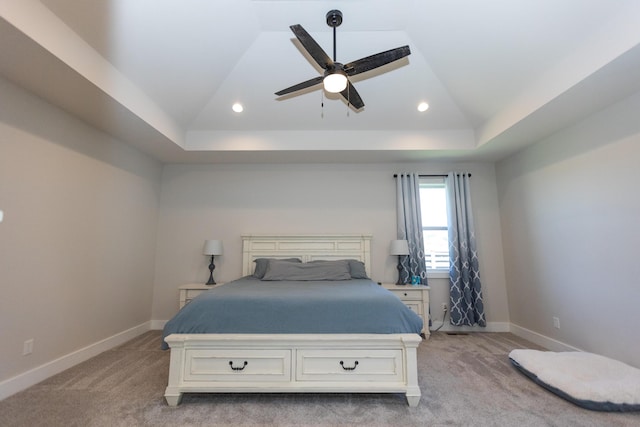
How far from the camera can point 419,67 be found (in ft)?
10.6

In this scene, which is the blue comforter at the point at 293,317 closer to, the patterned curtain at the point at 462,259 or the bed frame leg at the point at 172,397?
the bed frame leg at the point at 172,397

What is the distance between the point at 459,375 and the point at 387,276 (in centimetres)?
178

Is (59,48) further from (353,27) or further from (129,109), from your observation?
(353,27)

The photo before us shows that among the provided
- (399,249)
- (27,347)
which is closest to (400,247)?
(399,249)

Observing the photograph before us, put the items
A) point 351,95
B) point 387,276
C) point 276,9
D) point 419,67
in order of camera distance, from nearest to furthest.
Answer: point 351,95, point 276,9, point 419,67, point 387,276

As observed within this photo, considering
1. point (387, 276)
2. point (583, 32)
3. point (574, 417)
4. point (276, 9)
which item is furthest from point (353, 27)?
point (574, 417)

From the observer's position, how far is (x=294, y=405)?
7.02ft

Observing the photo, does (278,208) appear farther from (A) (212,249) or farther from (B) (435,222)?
(B) (435,222)

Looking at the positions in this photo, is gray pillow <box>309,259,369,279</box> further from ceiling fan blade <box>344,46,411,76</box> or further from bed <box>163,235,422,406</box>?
ceiling fan blade <box>344,46,411,76</box>

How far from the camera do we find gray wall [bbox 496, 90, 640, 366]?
2.58 m

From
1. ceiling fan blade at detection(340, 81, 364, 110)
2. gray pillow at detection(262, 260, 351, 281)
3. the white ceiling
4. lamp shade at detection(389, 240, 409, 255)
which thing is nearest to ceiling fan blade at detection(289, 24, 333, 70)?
ceiling fan blade at detection(340, 81, 364, 110)

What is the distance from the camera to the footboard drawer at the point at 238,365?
2141mm

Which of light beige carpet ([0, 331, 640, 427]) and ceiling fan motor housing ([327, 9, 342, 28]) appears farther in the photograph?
ceiling fan motor housing ([327, 9, 342, 28])

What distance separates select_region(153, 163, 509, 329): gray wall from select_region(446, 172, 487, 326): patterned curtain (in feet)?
0.78
